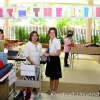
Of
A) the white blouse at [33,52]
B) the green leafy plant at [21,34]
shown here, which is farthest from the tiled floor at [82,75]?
the green leafy plant at [21,34]

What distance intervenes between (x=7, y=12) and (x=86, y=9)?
3.24 m

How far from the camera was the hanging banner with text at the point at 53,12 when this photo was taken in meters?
8.20

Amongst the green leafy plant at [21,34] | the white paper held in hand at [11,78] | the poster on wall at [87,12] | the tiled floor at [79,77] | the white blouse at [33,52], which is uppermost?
the poster on wall at [87,12]

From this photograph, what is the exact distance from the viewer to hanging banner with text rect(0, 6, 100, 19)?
8.20m

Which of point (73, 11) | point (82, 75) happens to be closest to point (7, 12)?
point (73, 11)

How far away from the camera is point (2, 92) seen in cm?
375

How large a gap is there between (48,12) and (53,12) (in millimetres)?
212

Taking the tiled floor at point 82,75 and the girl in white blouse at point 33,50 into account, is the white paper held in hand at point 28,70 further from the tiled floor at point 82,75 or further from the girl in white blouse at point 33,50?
the tiled floor at point 82,75

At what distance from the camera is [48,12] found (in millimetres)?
8438

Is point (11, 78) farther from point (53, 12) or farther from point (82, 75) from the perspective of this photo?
point (53, 12)

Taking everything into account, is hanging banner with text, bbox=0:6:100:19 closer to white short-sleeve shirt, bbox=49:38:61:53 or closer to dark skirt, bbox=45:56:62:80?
white short-sleeve shirt, bbox=49:38:61:53

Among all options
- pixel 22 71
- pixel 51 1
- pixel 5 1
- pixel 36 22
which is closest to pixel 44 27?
pixel 36 22

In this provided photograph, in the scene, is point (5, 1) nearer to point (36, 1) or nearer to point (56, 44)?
point (36, 1)

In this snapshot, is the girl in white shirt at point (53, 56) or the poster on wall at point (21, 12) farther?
the poster on wall at point (21, 12)
